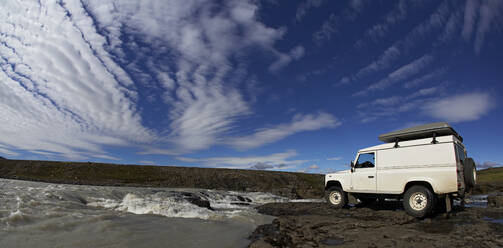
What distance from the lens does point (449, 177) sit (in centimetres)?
910

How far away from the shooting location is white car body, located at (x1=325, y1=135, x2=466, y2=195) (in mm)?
9180

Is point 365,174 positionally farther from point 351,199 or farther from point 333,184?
point 333,184

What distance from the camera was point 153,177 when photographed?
3966 centimetres

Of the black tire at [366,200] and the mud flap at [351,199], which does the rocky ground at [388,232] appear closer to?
the black tire at [366,200]

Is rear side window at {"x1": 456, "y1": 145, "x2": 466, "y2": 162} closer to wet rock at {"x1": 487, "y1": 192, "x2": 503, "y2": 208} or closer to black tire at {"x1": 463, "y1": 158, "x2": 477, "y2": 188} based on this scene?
black tire at {"x1": 463, "y1": 158, "x2": 477, "y2": 188}

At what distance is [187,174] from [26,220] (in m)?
35.4

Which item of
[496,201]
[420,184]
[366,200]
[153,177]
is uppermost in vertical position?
[420,184]

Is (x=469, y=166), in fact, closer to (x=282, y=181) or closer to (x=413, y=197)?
(x=413, y=197)

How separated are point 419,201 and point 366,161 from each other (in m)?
2.66

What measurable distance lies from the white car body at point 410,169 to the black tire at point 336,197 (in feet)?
1.19

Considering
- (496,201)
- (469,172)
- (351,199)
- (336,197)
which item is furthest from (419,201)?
→ (496,201)

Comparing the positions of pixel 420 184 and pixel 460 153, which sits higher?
pixel 460 153

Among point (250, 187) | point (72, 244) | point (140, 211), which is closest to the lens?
point (72, 244)

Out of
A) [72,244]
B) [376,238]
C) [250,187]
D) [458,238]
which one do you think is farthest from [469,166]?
[250,187]
